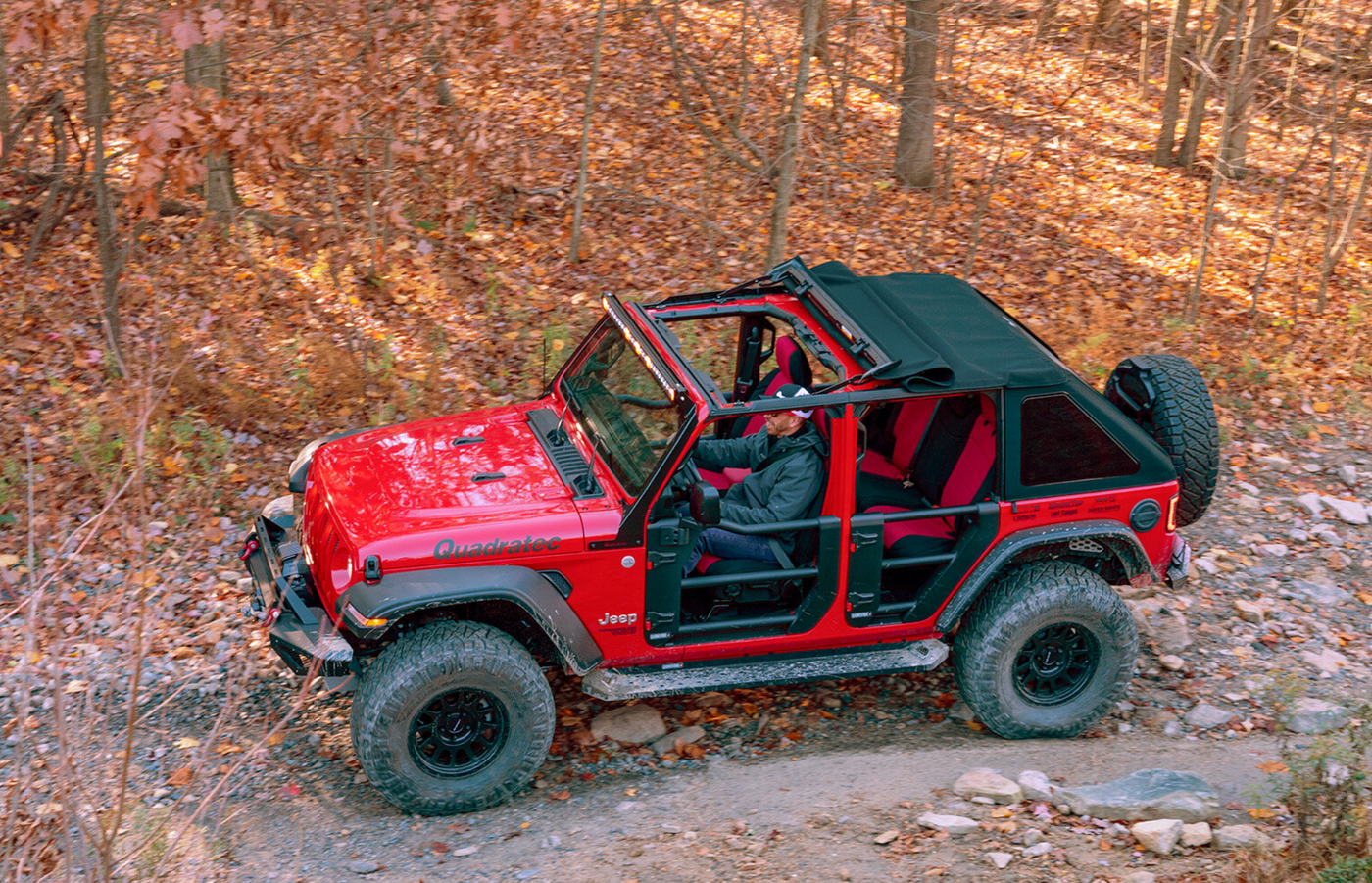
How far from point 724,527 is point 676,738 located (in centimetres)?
130

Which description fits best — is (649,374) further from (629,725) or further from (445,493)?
(629,725)

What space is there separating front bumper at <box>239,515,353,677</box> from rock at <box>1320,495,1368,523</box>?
6.63 metres

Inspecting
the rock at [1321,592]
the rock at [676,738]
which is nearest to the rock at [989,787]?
the rock at [676,738]

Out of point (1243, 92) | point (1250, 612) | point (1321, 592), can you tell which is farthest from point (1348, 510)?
point (1243, 92)

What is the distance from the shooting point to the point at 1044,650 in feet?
18.1

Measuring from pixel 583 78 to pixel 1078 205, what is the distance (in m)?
5.93

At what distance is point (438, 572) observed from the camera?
4.74 meters

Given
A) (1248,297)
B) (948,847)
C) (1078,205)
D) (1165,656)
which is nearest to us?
(948,847)

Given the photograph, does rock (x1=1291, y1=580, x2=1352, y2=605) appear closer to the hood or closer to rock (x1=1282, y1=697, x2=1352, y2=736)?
rock (x1=1282, y1=697, x2=1352, y2=736)

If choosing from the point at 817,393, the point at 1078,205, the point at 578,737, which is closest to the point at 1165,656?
the point at 817,393

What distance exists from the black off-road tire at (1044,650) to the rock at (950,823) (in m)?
0.75

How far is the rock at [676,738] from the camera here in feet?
18.2

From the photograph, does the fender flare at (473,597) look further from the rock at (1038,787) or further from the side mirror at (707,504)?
the rock at (1038,787)

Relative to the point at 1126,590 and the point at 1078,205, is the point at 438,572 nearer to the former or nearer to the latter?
the point at 1126,590
